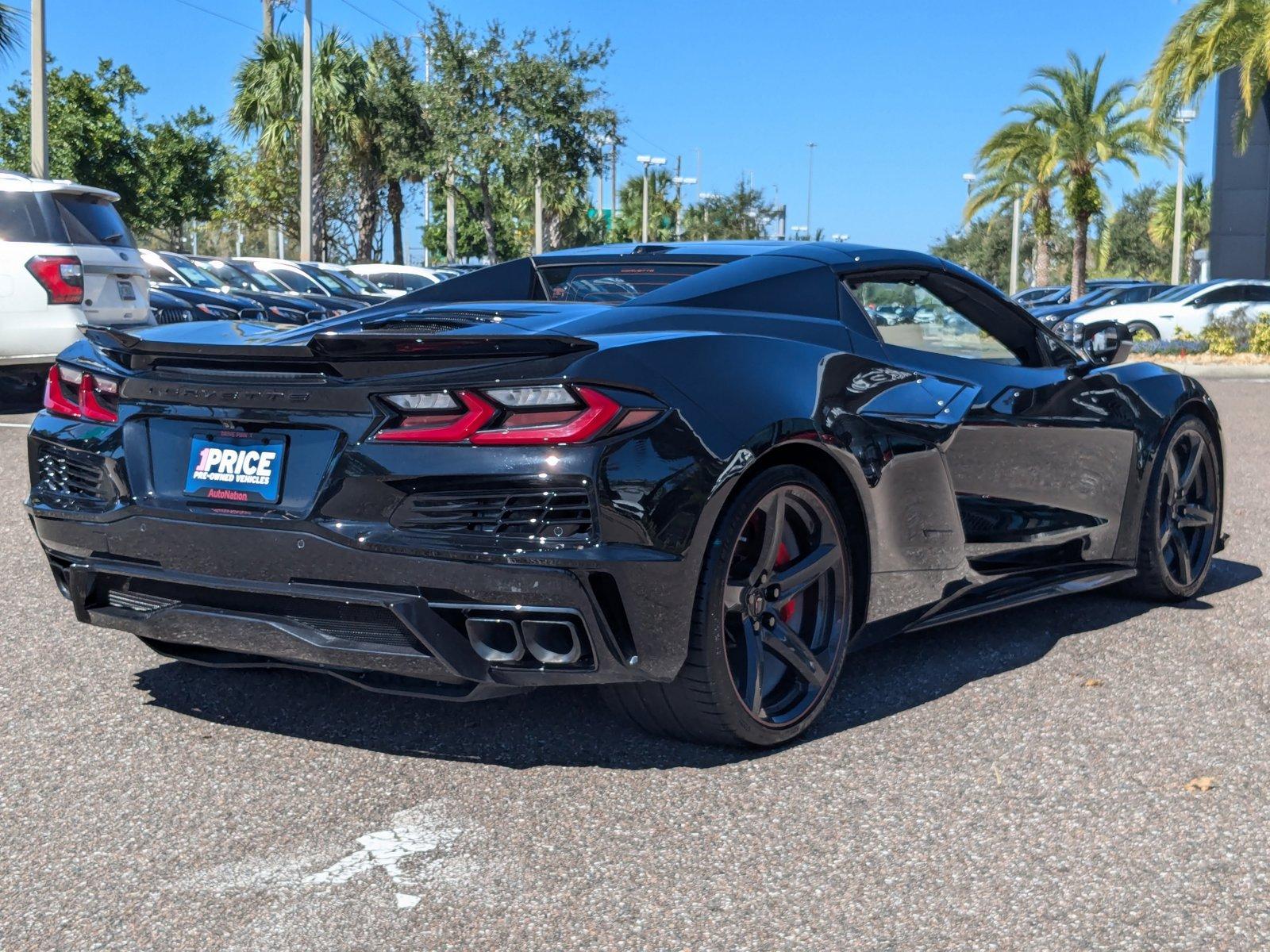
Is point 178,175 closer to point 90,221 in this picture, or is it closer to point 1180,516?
point 90,221

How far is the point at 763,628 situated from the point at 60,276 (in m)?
9.79

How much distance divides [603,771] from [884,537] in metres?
1.03

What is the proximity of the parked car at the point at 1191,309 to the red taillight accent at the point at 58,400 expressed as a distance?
25604 millimetres

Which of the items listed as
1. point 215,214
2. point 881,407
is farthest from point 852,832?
point 215,214

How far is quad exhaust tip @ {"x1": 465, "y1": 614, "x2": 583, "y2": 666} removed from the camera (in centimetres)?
330

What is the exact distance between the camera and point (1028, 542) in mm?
4754

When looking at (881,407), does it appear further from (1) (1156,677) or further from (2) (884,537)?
(1) (1156,677)

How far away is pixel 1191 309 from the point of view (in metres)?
27.9

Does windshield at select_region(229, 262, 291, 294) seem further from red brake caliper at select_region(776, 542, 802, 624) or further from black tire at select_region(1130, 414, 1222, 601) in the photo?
red brake caliper at select_region(776, 542, 802, 624)

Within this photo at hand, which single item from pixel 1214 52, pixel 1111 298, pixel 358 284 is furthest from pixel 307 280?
→ pixel 1111 298

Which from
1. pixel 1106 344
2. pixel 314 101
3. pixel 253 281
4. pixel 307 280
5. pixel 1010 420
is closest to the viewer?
pixel 1010 420

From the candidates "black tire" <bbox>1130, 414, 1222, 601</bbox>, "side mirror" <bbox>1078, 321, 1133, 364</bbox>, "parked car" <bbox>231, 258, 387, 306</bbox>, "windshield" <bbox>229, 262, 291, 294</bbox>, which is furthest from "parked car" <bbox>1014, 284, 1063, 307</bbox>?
"side mirror" <bbox>1078, 321, 1133, 364</bbox>

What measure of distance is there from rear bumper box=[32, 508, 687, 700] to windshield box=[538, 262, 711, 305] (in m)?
1.16

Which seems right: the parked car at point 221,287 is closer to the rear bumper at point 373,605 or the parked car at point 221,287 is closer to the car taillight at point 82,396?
the car taillight at point 82,396
